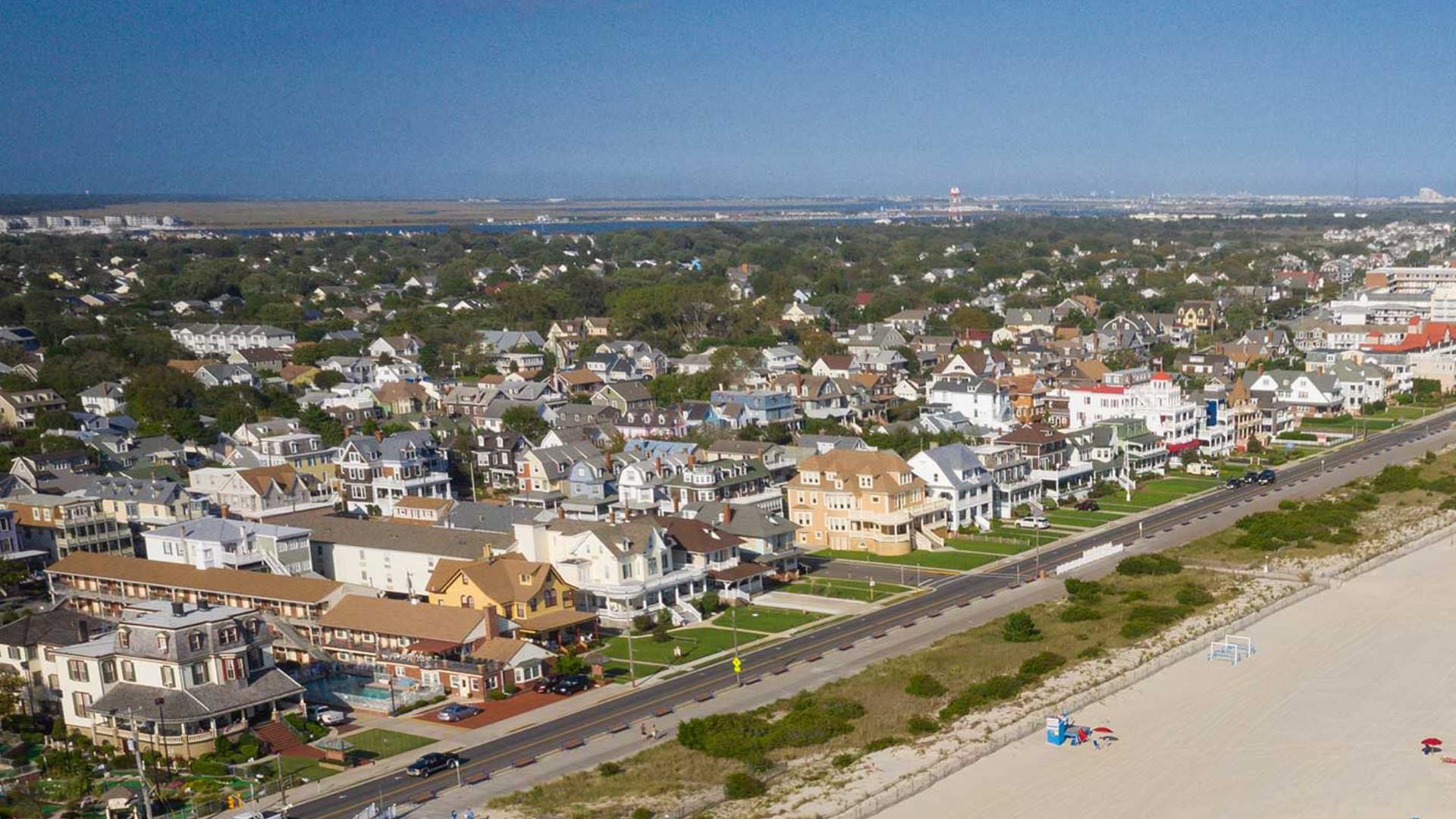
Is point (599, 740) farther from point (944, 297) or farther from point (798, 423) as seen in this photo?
point (944, 297)

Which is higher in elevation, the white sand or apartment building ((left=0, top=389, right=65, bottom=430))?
apartment building ((left=0, top=389, right=65, bottom=430))

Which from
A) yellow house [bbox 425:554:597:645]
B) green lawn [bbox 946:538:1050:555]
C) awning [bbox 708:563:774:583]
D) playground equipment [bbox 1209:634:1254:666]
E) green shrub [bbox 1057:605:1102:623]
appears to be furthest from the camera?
green lawn [bbox 946:538:1050:555]

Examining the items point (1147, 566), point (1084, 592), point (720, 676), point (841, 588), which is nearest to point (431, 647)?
point (720, 676)

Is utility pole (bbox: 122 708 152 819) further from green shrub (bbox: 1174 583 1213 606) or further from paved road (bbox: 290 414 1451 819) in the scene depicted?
green shrub (bbox: 1174 583 1213 606)

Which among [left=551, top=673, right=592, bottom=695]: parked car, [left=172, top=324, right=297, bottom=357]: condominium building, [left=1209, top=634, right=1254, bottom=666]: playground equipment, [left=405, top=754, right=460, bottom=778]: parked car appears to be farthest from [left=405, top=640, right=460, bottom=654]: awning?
[left=172, top=324, right=297, bottom=357]: condominium building

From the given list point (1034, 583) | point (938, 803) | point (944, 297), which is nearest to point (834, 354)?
point (944, 297)

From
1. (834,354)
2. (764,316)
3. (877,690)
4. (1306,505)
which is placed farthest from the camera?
(764,316)
